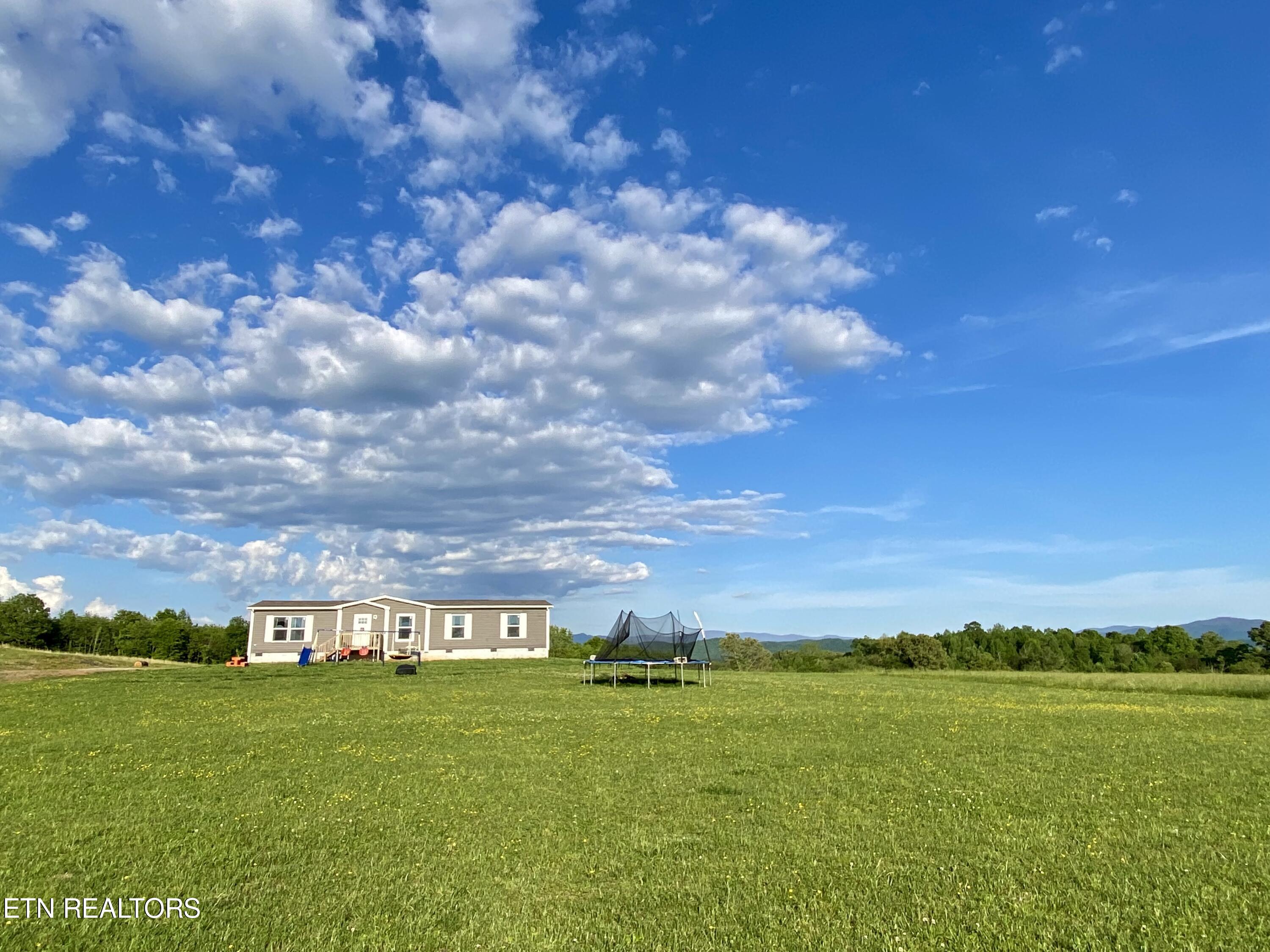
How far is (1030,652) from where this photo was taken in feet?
296

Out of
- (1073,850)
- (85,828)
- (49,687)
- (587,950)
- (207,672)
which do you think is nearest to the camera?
(587,950)

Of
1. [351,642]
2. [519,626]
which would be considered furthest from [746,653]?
[351,642]

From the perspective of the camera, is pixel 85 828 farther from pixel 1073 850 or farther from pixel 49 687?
pixel 49 687

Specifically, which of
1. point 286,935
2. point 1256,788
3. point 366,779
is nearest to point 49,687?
point 366,779

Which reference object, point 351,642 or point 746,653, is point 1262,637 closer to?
point 746,653

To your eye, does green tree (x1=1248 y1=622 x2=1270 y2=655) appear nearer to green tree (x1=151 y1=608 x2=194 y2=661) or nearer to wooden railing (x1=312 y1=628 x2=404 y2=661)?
wooden railing (x1=312 y1=628 x2=404 y2=661)

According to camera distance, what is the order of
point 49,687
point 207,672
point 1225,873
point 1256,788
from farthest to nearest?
point 207,672 → point 49,687 → point 1256,788 → point 1225,873

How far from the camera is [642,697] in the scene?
22.8 m

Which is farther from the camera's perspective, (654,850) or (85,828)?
(85,828)

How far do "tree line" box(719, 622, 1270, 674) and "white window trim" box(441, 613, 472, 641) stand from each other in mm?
25756

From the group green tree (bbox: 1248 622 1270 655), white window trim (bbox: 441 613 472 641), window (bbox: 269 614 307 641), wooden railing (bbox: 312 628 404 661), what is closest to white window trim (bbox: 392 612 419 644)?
wooden railing (bbox: 312 628 404 661)

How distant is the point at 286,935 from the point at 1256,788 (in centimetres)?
1095

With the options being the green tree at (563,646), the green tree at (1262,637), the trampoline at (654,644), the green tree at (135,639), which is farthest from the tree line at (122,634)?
the green tree at (1262,637)

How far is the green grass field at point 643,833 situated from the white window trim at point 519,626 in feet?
107
